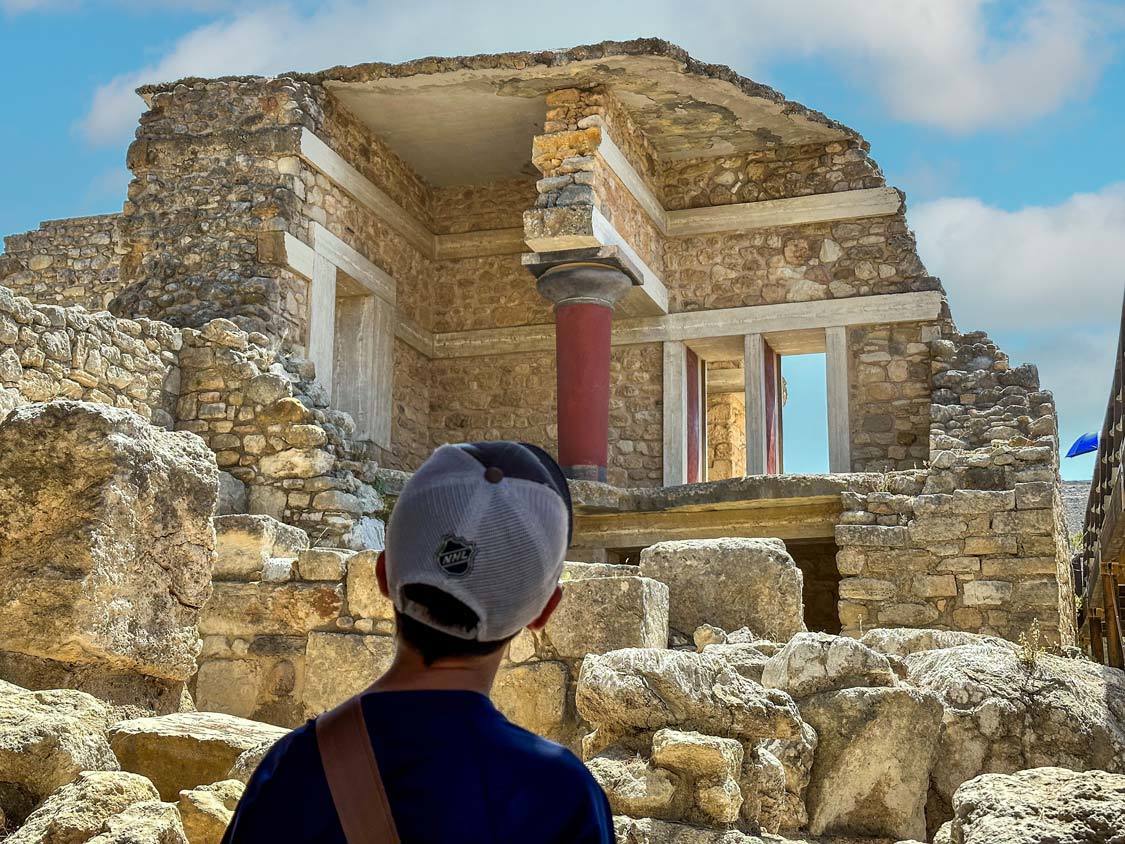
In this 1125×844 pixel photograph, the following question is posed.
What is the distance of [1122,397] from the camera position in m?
8.80

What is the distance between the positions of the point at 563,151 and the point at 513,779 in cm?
1074

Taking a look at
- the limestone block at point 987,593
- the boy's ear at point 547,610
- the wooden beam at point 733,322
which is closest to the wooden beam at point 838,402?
the wooden beam at point 733,322

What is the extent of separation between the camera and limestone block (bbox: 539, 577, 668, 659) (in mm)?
5637

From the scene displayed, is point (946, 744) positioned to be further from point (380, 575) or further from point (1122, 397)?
point (1122, 397)

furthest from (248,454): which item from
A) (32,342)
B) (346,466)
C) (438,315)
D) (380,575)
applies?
(380,575)

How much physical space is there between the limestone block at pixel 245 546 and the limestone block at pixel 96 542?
1720 millimetres

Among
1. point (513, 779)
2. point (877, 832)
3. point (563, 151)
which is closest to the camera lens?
point (513, 779)

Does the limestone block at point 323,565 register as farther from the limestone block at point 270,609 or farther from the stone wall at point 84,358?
the stone wall at point 84,358

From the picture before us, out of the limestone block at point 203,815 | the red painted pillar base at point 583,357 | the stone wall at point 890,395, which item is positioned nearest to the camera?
the limestone block at point 203,815

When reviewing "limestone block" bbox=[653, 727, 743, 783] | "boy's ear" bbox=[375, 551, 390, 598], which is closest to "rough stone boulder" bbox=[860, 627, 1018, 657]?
"limestone block" bbox=[653, 727, 743, 783]

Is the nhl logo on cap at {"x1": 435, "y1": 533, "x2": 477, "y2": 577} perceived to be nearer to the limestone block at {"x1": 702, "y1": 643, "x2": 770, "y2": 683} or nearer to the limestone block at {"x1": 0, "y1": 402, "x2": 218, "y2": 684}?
the limestone block at {"x1": 0, "y1": 402, "x2": 218, "y2": 684}

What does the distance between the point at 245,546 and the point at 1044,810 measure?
438 centimetres

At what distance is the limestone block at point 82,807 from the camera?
124 inches

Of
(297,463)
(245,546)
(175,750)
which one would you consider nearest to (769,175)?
(297,463)
